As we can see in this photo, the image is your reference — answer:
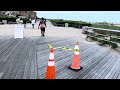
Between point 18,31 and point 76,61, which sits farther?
point 18,31

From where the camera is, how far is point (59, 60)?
8.51 meters

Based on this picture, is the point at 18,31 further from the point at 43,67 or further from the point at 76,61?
the point at 76,61

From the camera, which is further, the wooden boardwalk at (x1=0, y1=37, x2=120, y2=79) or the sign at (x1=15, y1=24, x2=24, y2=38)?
the sign at (x1=15, y1=24, x2=24, y2=38)

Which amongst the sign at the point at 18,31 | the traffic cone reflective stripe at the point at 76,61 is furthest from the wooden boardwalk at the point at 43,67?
the sign at the point at 18,31

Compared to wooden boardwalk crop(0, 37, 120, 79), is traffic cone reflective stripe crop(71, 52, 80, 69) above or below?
above

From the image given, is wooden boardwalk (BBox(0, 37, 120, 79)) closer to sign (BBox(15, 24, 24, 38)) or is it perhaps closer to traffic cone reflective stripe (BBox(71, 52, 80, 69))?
traffic cone reflective stripe (BBox(71, 52, 80, 69))

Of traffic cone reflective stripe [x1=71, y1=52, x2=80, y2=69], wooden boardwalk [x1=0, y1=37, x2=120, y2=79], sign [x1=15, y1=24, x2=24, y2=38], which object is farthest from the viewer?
sign [x1=15, y1=24, x2=24, y2=38]

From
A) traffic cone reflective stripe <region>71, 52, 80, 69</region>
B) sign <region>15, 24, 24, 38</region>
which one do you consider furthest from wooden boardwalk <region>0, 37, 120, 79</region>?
sign <region>15, 24, 24, 38</region>

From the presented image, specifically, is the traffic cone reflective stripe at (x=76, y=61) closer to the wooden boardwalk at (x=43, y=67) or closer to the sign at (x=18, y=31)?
the wooden boardwalk at (x=43, y=67)

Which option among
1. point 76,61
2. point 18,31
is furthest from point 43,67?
point 18,31
